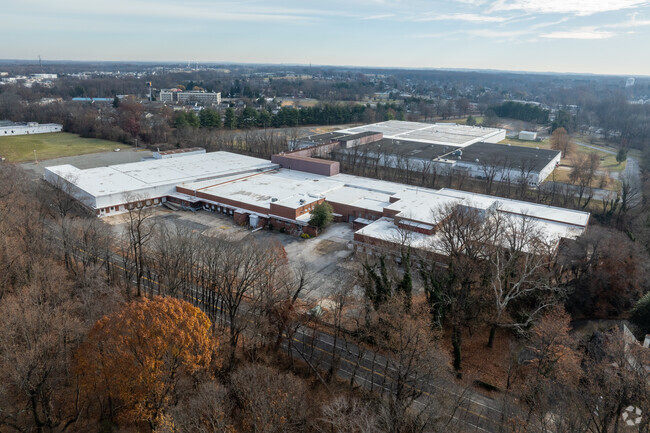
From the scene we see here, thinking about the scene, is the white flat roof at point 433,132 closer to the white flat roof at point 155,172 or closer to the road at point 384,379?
the white flat roof at point 155,172

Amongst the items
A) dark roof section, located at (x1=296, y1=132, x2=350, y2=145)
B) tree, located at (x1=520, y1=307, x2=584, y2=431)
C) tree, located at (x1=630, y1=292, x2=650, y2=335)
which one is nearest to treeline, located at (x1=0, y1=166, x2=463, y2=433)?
tree, located at (x1=520, y1=307, x2=584, y2=431)

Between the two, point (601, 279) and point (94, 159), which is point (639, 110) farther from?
point (94, 159)

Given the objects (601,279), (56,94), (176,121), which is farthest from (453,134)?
(56,94)

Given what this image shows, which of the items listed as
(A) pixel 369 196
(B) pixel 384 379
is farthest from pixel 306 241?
(B) pixel 384 379

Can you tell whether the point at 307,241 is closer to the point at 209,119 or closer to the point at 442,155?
the point at 442,155

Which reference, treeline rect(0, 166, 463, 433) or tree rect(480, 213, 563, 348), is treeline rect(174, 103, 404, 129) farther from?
tree rect(480, 213, 563, 348)

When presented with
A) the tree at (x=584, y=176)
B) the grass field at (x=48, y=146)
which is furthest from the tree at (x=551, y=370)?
the grass field at (x=48, y=146)
